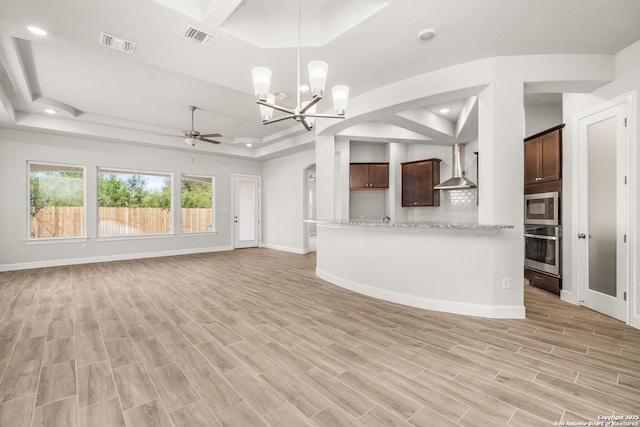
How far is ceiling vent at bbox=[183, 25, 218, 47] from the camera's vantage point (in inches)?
101

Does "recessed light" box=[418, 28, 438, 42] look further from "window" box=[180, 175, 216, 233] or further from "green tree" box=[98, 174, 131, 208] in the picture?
"green tree" box=[98, 174, 131, 208]

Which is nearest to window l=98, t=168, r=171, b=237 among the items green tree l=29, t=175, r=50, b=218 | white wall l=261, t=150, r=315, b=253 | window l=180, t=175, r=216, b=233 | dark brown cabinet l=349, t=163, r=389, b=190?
window l=180, t=175, r=216, b=233

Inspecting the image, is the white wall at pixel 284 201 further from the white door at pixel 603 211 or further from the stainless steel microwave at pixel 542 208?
the white door at pixel 603 211

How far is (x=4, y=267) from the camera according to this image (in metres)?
5.39

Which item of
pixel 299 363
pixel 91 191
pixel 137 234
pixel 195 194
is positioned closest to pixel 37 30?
pixel 299 363

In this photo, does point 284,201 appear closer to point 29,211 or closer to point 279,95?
point 279,95

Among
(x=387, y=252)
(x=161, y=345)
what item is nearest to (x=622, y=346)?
(x=387, y=252)

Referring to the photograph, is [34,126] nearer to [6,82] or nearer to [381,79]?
[6,82]

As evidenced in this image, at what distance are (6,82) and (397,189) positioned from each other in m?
7.08

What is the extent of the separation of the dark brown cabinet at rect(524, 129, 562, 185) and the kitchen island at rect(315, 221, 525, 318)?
68.8 inches

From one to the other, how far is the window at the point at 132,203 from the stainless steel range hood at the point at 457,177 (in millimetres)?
6927

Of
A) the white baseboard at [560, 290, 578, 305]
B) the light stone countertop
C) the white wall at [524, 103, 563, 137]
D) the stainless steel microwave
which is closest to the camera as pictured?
A: the light stone countertop

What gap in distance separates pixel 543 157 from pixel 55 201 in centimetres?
940

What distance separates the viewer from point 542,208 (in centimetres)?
416
